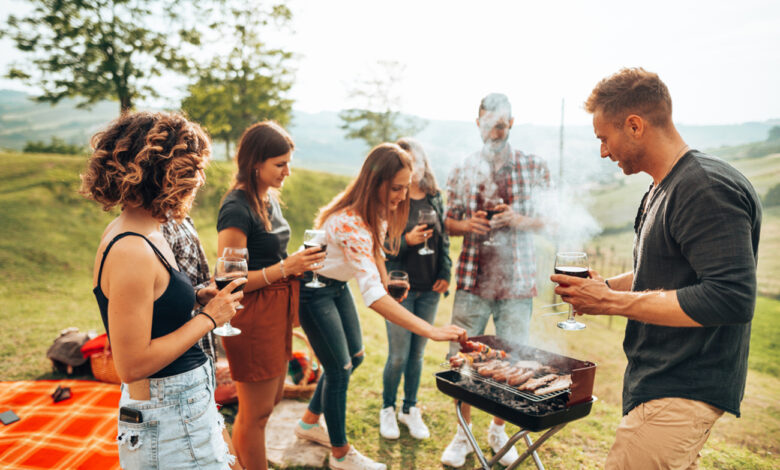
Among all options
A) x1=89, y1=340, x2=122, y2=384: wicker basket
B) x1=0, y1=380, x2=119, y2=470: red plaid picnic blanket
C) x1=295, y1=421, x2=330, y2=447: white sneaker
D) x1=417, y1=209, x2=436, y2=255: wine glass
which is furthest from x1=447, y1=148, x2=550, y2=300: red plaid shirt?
x1=89, y1=340, x2=122, y2=384: wicker basket

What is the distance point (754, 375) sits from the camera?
6.26m

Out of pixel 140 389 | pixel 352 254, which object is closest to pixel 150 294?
pixel 140 389

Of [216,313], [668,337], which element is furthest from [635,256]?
[216,313]

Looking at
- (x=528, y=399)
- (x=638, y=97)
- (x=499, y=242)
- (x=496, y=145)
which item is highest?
(x=638, y=97)

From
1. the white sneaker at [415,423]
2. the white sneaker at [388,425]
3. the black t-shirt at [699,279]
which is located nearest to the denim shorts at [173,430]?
the black t-shirt at [699,279]

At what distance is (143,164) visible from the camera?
→ 67.6 inches

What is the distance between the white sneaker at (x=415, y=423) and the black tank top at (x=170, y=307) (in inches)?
109

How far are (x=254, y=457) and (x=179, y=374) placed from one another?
4.66 ft

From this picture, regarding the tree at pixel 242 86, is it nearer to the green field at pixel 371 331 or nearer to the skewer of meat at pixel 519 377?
the green field at pixel 371 331

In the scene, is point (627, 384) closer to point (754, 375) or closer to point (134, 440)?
point (134, 440)

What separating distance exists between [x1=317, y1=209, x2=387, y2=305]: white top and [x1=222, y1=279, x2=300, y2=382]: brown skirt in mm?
323

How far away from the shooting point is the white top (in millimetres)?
2848

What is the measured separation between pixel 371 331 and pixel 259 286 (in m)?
5.18

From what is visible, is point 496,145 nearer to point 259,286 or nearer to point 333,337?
point 333,337
